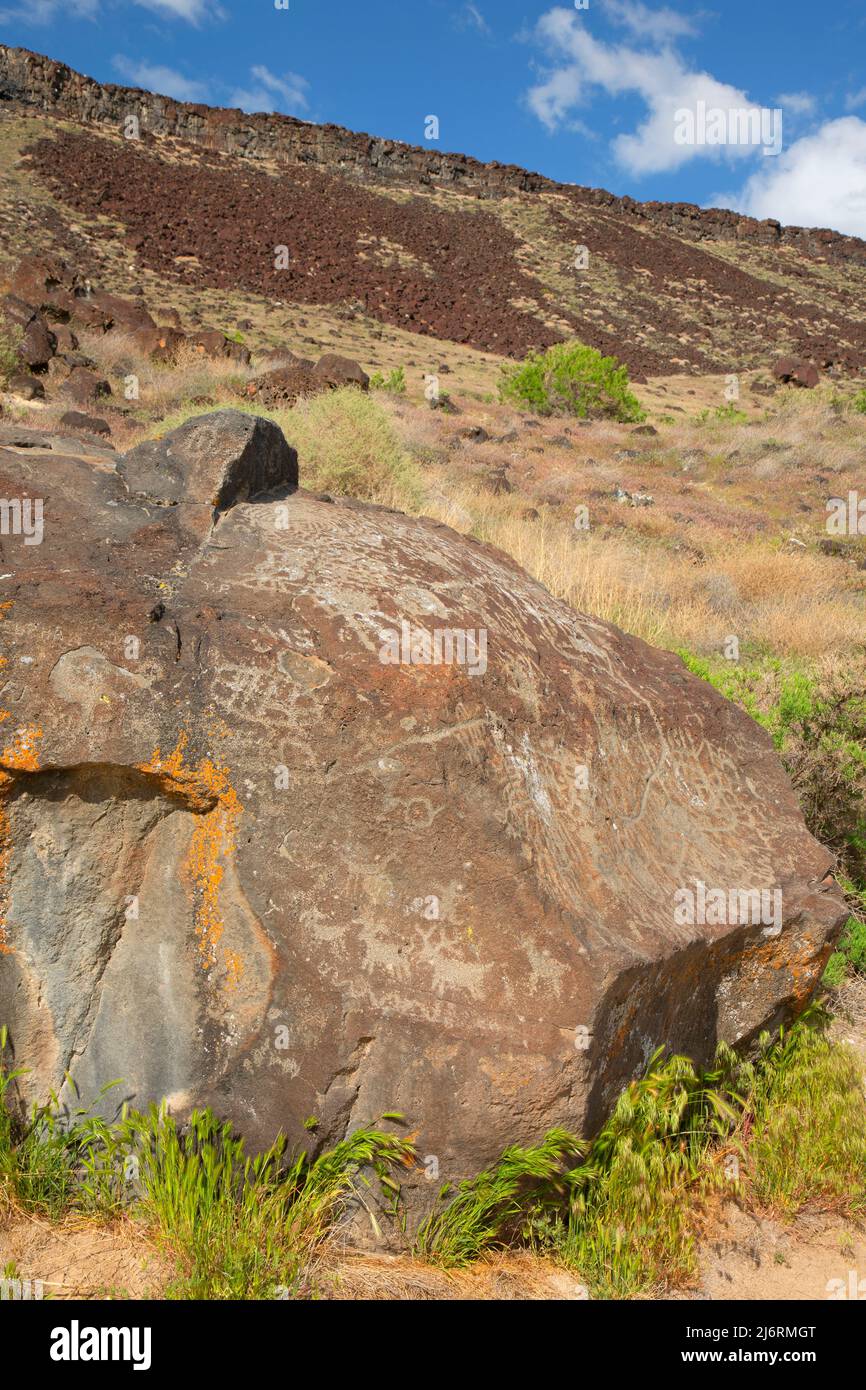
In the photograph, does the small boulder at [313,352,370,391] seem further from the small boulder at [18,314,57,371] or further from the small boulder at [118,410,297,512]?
the small boulder at [118,410,297,512]

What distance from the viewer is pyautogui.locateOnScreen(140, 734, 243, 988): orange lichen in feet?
7.27

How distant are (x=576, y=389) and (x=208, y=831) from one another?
20582mm

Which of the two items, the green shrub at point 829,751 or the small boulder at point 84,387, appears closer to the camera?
the green shrub at point 829,751

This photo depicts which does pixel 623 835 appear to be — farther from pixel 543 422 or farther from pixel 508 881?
pixel 543 422

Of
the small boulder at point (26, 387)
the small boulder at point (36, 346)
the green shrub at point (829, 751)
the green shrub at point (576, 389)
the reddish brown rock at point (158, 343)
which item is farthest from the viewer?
the green shrub at point (576, 389)

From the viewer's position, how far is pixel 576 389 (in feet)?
69.3

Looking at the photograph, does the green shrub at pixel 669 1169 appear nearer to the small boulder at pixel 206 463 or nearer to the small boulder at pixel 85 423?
the small boulder at pixel 206 463

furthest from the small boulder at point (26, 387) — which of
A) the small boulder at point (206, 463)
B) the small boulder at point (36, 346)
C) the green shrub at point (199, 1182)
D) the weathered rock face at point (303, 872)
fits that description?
the green shrub at point (199, 1182)

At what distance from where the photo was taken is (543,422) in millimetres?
19094

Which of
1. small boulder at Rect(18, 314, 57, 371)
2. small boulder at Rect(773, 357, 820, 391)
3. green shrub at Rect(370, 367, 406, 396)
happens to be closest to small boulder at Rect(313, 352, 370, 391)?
green shrub at Rect(370, 367, 406, 396)

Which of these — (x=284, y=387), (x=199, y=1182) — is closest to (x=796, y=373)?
(x=284, y=387)

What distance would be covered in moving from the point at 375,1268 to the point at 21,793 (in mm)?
1395

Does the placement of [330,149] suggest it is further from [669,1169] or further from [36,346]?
[669,1169]

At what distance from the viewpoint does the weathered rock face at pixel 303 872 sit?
217 cm
